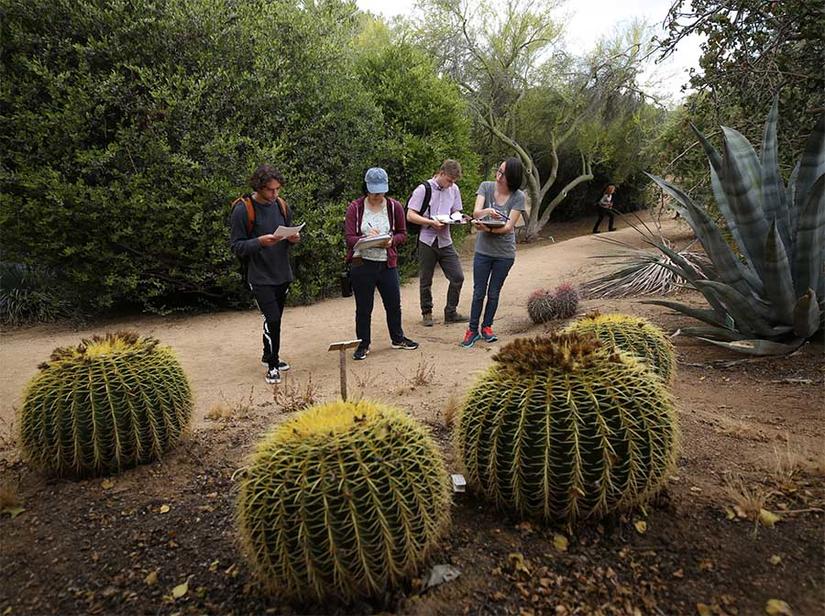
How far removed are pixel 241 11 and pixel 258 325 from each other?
4695 millimetres

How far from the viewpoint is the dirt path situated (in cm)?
475

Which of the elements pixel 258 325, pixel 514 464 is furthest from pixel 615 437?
pixel 258 325

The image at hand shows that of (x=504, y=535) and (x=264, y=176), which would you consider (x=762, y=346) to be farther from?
(x=264, y=176)

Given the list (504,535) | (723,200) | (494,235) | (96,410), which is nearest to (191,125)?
(494,235)

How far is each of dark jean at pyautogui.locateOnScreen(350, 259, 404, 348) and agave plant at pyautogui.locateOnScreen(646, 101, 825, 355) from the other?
8.35 feet

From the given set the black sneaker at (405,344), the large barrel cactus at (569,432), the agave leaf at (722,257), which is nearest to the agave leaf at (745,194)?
the agave leaf at (722,257)

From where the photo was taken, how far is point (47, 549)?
231 centimetres

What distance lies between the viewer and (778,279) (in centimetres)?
409

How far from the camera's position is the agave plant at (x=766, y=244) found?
4051 millimetres

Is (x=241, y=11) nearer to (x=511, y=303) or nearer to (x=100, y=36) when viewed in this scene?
(x=100, y=36)

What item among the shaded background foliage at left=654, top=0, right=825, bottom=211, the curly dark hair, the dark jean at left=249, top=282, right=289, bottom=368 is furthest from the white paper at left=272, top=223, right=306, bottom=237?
the shaded background foliage at left=654, top=0, right=825, bottom=211

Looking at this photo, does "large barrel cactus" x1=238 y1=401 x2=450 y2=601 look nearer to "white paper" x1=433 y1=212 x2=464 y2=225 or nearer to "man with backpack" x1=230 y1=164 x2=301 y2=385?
"man with backpack" x1=230 y1=164 x2=301 y2=385

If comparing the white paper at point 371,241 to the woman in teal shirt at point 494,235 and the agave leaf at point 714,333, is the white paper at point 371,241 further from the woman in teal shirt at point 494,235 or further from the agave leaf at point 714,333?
the agave leaf at point 714,333

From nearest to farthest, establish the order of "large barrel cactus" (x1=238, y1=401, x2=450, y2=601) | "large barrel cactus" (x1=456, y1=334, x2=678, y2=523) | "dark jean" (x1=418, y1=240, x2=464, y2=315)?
1. "large barrel cactus" (x1=238, y1=401, x2=450, y2=601)
2. "large barrel cactus" (x1=456, y1=334, x2=678, y2=523)
3. "dark jean" (x1=418, y1=240, x2=464, y2=315)
